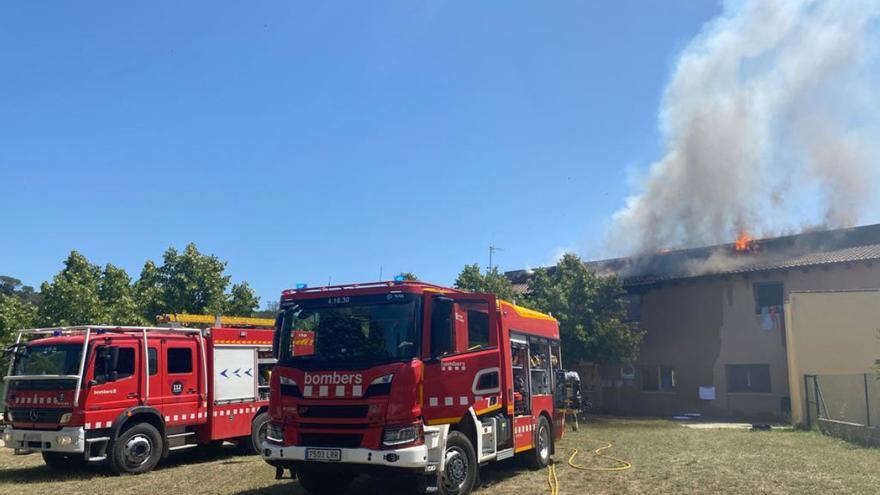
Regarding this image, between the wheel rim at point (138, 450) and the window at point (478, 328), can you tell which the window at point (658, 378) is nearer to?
the window at point (478, 328)

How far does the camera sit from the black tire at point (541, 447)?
12.4 m

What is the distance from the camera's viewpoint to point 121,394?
12312 mm

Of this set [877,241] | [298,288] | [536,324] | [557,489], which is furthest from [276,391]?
[877,241]

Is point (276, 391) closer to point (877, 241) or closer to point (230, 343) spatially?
point (230, 343)

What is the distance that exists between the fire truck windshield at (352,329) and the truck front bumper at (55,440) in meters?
4.69

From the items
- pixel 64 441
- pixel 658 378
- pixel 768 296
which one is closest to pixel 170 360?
pixel 64 441

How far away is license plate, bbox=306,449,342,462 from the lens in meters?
8.73

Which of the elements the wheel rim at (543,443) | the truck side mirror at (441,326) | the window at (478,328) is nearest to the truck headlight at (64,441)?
the truck side mirror at (441,326)

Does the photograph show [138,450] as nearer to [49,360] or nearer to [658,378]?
[49,360]

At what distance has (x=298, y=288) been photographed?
1003 cm

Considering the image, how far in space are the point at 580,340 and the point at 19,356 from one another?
761 inches

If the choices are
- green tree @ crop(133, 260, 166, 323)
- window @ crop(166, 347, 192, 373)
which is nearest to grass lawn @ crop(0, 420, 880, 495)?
window @ crop(166, 347, 192, 373)

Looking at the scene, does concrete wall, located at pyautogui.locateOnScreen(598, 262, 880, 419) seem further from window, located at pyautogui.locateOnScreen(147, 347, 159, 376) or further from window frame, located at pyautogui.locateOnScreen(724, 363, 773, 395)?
window, located at pyautogui.locateOnScreen(147, 347, 159, 376)

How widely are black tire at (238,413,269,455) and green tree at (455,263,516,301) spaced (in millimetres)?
13629
